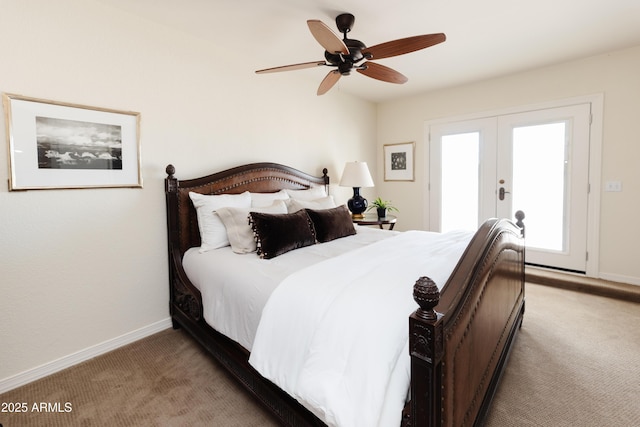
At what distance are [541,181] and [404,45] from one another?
2.76m

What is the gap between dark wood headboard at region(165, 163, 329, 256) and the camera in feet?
8.07

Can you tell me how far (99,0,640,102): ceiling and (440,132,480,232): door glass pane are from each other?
1026 millimetres

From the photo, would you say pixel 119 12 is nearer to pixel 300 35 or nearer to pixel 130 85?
pixel 130 85

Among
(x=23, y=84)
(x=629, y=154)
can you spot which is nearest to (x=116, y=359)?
(x=23, y=84)

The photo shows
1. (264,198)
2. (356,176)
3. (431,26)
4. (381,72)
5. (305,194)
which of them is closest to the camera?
(381,72)

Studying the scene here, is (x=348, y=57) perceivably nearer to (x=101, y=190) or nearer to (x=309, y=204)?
(x=309, y=204)

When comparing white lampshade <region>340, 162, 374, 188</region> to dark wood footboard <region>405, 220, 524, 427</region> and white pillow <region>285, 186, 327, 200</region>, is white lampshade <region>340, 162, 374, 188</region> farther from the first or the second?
dark wood footboard <region>405, 220, 524, 427</region>

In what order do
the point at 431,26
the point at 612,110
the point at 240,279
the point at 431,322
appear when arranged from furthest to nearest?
the point at 612,110
the point at 431,26
the point at 240,279
the point at 431,322

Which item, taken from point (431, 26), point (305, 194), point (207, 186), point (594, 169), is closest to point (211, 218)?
point (207, 186)

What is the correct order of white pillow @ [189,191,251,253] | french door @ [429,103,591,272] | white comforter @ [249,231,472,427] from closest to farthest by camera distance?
white comforter @ [249,231,472,427] → white pillow @ [189,191,251,253] → french door @ [429,103,591,272]

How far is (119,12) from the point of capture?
2.19 metres

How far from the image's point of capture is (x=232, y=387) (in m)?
1.82

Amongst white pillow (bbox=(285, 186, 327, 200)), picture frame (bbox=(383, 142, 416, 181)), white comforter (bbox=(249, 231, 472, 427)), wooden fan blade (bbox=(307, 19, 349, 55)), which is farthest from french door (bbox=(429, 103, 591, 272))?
wooden fan blade (bbox=(307, 19, 349, 55))

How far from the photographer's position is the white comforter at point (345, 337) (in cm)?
100
